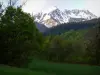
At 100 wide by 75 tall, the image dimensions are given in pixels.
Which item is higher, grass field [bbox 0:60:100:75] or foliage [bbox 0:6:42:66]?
foliage [bbox 0:6:42:66]

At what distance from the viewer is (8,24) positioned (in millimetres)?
36031

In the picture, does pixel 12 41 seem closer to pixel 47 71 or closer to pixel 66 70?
pixel 47 71

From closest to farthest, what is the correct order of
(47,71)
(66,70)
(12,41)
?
(12,41) < (47,71) < (66,70)

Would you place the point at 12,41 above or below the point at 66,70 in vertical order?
above

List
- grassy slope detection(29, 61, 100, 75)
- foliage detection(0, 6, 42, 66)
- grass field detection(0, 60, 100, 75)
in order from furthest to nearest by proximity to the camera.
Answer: grassy slope detection(29, 61, 100, 75), foliage detection(0, 6, 42, 66), grass field detection(0, 60, 100, 75)

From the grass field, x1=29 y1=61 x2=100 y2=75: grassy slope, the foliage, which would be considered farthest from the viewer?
x1=29 y1=61 x2=100 y2=75: grassy slope

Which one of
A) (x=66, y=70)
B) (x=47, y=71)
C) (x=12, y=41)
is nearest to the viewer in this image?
(x=12, y=41)

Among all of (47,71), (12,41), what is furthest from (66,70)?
(12,41)

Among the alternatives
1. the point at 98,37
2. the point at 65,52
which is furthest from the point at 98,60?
the point at 65,52

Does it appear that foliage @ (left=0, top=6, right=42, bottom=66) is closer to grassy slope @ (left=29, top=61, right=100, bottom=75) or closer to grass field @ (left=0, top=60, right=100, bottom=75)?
grass field @ (left=0, top=60, right=100, bottom=75)

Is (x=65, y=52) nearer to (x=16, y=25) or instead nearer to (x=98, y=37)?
(x=98, y=37)

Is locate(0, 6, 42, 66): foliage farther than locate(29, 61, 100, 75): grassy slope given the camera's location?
No

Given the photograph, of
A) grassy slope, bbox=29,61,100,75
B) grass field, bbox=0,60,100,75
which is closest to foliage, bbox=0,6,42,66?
grass field, bbox=0,60,100,75

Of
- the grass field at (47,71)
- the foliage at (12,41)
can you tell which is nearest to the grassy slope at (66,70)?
the grass field at (47,71)
